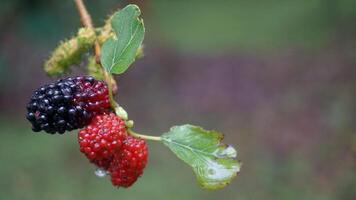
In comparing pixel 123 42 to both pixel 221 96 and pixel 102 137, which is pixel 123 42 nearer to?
pixel 102 137

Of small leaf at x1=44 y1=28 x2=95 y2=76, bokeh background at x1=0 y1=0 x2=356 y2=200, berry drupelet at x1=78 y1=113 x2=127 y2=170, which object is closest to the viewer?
berry drupelet at x1=78 y1=113 x2=127 y2=170

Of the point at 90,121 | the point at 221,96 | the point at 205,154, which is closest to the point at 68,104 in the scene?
the point at 90,121

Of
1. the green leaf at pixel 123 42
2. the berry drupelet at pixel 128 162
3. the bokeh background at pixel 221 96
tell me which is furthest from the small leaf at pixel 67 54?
the bokeh background at pixel 221 96

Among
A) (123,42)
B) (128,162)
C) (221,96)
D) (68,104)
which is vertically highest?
(221,96)

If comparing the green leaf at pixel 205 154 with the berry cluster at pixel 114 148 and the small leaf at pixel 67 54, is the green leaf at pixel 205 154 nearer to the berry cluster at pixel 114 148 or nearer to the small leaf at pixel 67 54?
the berry cluster at pixel 114 148

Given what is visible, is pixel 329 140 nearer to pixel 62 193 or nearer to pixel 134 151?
pixel 62 193

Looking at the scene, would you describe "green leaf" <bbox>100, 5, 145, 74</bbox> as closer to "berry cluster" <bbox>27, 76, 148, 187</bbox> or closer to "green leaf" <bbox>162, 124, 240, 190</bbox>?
"berry cluster" <bbox>27, 76, 148, 187</bbox>

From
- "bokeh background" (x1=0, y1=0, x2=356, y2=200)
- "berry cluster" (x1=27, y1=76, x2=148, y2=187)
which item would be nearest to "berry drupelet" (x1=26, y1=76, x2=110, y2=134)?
"berry cluster" (x1=27, y1=76, x2=148, y2=187)
